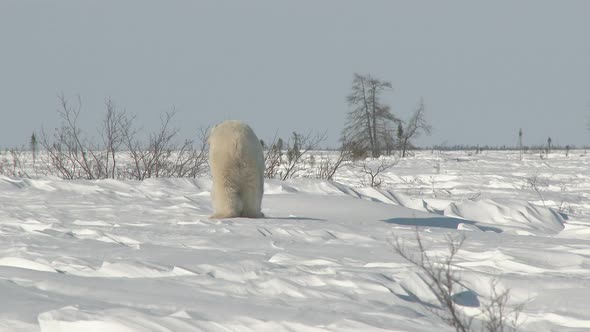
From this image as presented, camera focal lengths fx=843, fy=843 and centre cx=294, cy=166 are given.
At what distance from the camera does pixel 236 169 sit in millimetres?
8039

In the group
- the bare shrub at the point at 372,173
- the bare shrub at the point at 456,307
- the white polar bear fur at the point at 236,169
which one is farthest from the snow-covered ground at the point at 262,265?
the bare shrub at the point at 372,173

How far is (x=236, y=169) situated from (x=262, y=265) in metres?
3.34

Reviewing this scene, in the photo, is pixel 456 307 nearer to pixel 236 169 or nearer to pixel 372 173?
pixel 236 169

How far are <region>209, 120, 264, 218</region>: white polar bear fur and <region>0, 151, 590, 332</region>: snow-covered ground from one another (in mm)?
280

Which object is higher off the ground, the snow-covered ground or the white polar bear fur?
the white polar bear fur

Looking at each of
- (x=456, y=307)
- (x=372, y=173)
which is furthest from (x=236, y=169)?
(x=372, y=173)

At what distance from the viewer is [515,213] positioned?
9.90m

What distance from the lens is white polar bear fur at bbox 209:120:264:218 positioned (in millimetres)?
7926

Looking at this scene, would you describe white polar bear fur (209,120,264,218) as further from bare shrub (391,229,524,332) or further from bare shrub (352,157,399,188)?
bare shrub (352,157,399,188)

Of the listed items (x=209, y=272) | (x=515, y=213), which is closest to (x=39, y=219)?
(x=209, y=272)

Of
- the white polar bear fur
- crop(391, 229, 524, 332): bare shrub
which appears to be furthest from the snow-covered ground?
the white polar bear fur

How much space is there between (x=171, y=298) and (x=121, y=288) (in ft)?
1.20

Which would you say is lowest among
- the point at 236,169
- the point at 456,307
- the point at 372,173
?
the point at 372,173

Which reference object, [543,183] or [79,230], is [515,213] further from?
[543,183]
